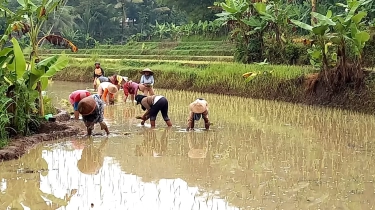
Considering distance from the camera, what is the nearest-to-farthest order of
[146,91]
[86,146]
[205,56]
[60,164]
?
[60,164]
[86,146]
[146,91]
[205,56]

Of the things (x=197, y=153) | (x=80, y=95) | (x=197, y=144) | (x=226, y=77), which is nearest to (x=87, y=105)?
(x=80, y=95)

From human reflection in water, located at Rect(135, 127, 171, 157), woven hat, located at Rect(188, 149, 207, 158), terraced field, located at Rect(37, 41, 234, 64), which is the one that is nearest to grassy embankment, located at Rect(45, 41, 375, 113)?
terraced field, located at Rect(37, 41, 234, 64)

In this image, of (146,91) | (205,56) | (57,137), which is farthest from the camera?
(205,56)

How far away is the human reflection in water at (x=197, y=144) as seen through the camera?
671cm

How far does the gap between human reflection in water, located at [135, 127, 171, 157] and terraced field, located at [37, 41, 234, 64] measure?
34.8 ft

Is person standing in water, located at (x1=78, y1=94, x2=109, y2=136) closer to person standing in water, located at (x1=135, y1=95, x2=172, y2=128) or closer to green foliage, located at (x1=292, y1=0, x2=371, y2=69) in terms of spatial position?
person standing in water, located at (x1=135, y1=95, x2=172, y2=128)

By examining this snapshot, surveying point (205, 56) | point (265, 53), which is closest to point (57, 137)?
point (265, 53)

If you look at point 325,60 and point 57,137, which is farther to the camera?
point 325,60

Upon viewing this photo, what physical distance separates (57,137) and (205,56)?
14.0 m

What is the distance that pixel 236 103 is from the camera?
12.3 meters

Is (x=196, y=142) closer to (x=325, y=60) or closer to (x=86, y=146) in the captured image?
Result: (x=86, y=146)

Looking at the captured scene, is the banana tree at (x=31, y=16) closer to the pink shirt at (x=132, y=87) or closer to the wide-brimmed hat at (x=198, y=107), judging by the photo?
the wide-brimmed hat at (x=198, y=107)

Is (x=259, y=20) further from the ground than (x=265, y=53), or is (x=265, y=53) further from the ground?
(x=259, y=20)

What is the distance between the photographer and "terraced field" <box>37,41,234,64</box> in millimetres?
20953
